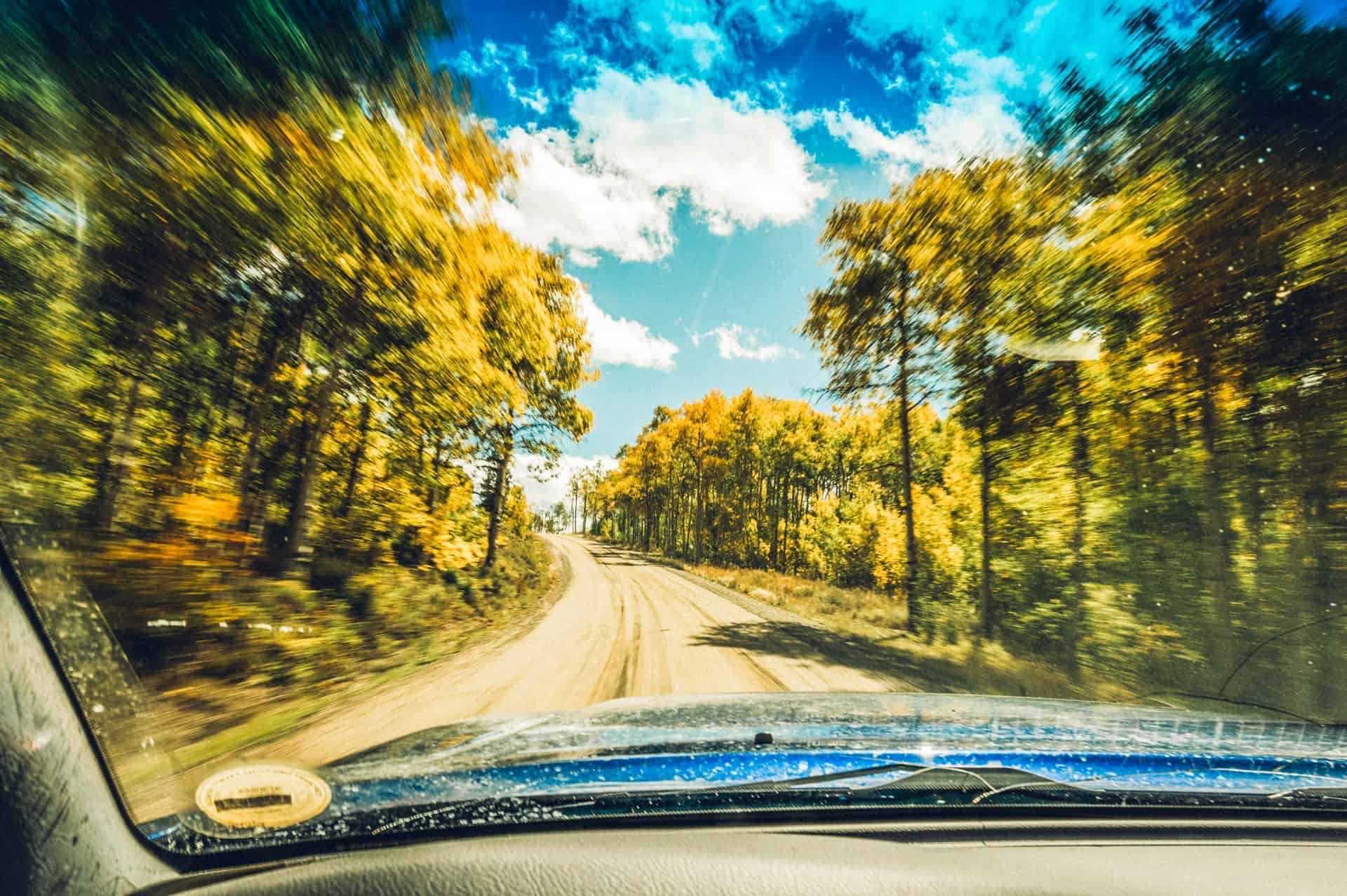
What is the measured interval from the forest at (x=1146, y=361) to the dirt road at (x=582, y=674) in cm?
464

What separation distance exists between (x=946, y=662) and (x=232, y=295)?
10924mm

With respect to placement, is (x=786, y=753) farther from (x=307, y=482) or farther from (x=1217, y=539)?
(x=1217, y=539)

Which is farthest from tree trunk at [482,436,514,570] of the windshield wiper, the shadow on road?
the windshield wiper

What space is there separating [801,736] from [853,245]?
12614mm

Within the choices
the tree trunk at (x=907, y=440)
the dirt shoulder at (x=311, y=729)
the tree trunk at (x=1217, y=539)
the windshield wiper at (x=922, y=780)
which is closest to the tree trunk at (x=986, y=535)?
the tree trunk at (x=907, y=440)

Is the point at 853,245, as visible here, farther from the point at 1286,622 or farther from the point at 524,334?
the point at 1286,622

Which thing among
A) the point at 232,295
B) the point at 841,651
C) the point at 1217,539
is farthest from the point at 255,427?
the point at 1217,539

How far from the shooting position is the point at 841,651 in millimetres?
9547

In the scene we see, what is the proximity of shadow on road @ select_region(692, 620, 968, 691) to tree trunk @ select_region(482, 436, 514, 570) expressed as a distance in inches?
296

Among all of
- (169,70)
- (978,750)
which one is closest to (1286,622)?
(978,750)

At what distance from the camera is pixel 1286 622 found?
24.0 ft

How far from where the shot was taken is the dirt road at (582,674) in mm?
4590

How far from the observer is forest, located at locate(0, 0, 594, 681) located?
4070 millimetres

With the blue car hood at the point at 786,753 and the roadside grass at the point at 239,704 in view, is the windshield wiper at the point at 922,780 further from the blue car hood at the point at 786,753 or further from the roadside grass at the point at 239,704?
the roadside grass at the point at 239,704
